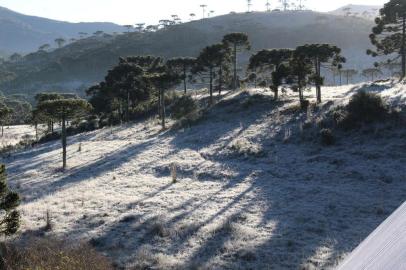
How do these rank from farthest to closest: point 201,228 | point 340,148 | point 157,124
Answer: point 157,124
point 340,148
point 201,228

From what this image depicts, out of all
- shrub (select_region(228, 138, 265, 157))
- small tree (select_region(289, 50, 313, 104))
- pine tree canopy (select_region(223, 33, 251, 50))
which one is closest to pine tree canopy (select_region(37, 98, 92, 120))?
shrub (select_region(228, 138, 265, 157))

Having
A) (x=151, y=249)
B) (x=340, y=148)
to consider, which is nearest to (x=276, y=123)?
(x=340, y=148)

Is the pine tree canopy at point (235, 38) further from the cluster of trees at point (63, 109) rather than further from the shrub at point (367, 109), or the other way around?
the shrub at point (367, 109)

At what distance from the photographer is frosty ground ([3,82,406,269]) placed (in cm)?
1595

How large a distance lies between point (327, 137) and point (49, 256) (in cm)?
1919

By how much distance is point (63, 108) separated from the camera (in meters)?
37.3

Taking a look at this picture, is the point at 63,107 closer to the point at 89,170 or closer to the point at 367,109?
the point at 89,170

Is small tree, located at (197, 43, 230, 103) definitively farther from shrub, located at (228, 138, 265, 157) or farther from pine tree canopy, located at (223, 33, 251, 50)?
shrub, located at (228, 138, 265, 157)

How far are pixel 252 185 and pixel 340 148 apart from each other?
22.9 ft

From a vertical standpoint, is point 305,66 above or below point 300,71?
above

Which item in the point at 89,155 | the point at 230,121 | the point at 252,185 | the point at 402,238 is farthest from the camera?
the point at 230,121

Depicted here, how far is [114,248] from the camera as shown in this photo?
17219 mm

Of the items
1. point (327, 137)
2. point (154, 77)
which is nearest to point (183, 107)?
point (154, 77)

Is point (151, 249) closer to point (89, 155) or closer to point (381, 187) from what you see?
point (381, 187)
